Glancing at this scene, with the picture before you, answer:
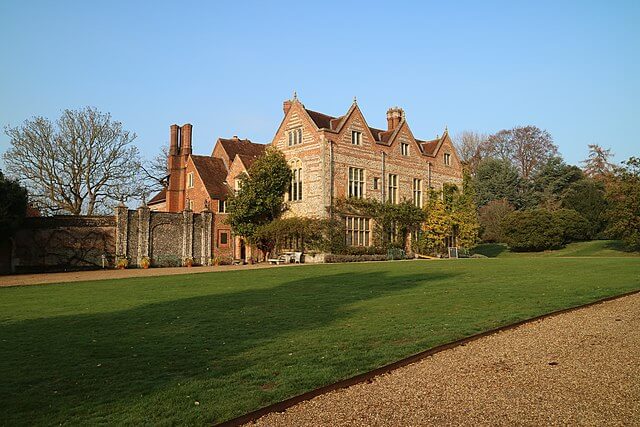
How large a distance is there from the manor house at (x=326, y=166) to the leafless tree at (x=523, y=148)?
26195 millimetres

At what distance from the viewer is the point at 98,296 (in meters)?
16.2

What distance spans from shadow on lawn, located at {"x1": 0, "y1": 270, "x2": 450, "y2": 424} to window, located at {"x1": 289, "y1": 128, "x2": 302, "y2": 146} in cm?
2312

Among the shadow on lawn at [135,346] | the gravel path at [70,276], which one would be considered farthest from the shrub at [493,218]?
the shadow on lawn at [135,346]

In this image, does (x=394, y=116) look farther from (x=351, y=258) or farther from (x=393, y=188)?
(x=351, y=258)

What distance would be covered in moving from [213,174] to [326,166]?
12578mm

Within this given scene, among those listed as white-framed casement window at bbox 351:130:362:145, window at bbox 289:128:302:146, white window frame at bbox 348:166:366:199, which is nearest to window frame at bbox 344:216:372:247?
white window frame at bbox 348:166:366:199

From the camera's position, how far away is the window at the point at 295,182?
120 feet

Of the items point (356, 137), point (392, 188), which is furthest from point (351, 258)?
point (356, 137)

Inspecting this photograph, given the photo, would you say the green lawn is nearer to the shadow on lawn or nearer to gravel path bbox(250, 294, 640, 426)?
the shadow on lawn

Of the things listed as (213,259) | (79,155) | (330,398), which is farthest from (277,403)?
(79,155)

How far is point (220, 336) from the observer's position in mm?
9430

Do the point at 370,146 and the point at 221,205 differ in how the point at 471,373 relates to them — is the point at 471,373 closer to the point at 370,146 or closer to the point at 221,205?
the point at 370,146

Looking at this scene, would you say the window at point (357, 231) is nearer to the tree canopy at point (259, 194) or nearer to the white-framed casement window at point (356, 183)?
the white-framed casement window at point (356, 183)

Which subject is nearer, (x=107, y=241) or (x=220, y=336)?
(x=220, y=336)
